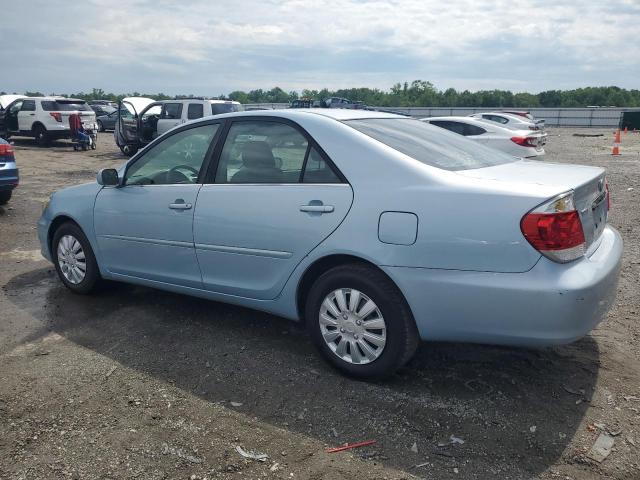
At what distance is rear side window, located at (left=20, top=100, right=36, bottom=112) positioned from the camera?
2148cm

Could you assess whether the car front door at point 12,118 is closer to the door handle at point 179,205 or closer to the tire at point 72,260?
the tire at point 72,260

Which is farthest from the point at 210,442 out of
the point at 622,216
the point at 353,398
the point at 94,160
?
the point at 94,160

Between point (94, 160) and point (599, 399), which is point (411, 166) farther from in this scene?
point (94, 160)

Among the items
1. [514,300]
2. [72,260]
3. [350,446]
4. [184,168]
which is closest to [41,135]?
[72,260]

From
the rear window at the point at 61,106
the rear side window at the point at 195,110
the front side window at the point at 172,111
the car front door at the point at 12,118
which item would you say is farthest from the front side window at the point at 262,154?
the car front door at the point at 12,118

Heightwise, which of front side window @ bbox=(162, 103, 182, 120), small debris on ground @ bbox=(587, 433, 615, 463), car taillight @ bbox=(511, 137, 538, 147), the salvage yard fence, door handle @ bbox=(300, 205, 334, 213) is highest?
the salvage yard fence

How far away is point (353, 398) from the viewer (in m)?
3.39

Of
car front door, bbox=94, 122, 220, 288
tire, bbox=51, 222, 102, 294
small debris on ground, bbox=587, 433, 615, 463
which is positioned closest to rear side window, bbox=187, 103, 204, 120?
tire, bbox=51, 222, 102, 294

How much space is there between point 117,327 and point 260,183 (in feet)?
5.65

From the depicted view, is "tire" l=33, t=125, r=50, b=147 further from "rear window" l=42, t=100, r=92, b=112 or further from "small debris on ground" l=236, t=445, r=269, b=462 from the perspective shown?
"small debris on ground" l=236, t=445, r=269, b=462

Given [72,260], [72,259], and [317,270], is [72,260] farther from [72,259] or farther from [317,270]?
[317,270]

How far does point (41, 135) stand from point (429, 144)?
21156mm

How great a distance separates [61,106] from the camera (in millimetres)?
21281

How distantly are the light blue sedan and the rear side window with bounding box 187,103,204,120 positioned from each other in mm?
12571
